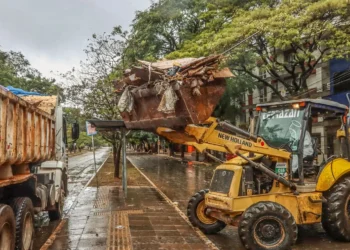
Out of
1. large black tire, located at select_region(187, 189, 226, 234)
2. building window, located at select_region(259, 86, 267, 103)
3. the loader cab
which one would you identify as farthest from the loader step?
building window, located at select_region(259, 86, 267, 103)

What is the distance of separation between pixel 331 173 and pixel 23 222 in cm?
538

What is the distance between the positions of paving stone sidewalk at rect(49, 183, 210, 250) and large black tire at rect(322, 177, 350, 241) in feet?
7.44

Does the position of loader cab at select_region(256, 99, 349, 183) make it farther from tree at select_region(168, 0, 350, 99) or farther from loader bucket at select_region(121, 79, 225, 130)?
tree at select_region(168, 0, 350, 99)

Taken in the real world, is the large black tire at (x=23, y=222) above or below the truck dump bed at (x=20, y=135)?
below

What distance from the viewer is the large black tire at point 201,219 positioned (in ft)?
25.2

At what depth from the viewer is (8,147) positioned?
476 centimetres

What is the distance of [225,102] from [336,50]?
1112 centimetres

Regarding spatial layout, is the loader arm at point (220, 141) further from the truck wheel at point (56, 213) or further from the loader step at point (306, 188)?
the truck wheel at point (56, 213)

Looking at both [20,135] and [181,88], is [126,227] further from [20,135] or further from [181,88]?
[20,135]

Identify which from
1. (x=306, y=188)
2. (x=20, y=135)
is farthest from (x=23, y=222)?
(x=306, y=188)

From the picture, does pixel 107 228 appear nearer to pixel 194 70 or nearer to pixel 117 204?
pixel 117 204

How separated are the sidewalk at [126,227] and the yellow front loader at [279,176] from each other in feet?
3.27

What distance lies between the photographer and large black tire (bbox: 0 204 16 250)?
445 cm

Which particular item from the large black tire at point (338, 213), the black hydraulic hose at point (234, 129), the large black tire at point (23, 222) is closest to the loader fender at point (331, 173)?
the large black tire at point (338, 213)
